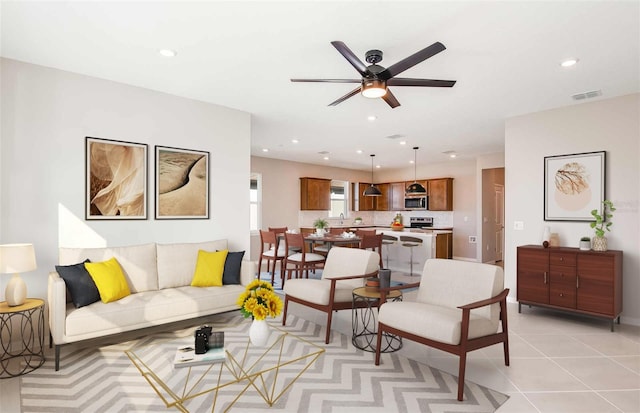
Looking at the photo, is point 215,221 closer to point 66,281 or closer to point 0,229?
point 66,281

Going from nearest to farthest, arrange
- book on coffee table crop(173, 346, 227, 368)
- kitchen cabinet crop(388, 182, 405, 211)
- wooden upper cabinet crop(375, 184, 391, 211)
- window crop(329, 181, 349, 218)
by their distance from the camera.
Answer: book on coffee table crop(173, 346, 227, 368) < window crop(329, 181, 349, 218) < kitchen cabinet crop(388, 182, 405, 211) < wooden upper cabinet crop(375, 184, 391, 211)

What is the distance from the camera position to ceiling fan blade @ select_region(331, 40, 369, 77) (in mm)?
2338

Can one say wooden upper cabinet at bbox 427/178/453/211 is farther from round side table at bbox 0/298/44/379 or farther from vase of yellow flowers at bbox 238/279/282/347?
round side table at bbox 0/298/44/379

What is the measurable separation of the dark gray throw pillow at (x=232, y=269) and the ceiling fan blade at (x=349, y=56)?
8.33 ft

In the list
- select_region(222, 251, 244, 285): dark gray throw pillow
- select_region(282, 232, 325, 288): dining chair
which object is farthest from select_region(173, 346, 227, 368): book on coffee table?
select_region(282, 232, 325, 288): dining chair

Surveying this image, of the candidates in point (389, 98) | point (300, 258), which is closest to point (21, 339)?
point (300, 258)

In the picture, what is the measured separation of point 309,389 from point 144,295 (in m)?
1.97

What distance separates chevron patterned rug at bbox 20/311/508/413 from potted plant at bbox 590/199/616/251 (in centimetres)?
265

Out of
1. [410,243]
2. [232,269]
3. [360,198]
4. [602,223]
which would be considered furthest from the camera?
[360,198]

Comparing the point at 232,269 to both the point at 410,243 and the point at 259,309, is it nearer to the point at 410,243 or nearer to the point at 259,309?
the point at 259,309

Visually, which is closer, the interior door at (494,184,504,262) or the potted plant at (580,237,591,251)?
the potted plant at (580,237,591,251)

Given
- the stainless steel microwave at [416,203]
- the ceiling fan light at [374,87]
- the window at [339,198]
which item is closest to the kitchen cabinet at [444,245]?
the stainless steel microwave at [416,203]

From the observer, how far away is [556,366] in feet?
9.71

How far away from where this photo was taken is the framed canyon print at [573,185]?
4250 millimetres
